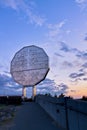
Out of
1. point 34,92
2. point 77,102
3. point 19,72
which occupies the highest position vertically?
point 19,72

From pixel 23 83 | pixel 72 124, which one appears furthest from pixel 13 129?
pixel 23 83

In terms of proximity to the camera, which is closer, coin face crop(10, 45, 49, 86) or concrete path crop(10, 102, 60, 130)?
concrete path crop(10, 102, 60, 130)

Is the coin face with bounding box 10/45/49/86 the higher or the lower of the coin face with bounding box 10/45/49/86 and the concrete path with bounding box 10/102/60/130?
the higher

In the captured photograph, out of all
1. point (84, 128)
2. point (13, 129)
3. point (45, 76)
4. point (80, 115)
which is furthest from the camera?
point (45, 76)

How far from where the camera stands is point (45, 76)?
267 feet

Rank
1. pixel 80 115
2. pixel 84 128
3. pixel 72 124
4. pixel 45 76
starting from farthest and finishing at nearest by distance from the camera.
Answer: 1. pixel 45 76
2. pixel 72 124
3. pixel 80 115
4. pixel 84 128

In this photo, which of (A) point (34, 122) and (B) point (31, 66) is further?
(B) point (31, 66)

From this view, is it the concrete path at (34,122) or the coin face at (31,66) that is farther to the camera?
the coin face at (31,66)

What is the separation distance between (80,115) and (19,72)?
7587cm

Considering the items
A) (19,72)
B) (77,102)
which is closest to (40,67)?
(19,72)

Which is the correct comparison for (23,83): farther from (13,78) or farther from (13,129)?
(13,129)

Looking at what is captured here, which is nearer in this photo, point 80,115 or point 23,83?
point 80,115

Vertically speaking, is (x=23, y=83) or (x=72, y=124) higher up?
(x=23, y=83)

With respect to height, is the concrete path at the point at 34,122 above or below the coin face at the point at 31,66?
below
